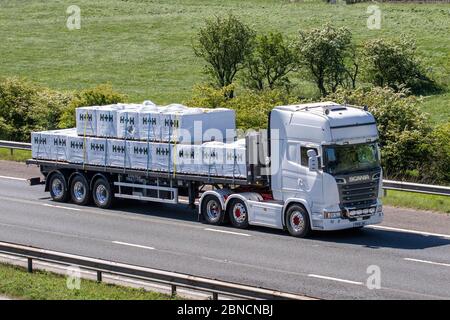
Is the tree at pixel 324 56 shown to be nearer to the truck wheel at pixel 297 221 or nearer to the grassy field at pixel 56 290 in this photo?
the truck wheel at pixel 297 221

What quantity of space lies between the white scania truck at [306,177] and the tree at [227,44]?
1065 inches

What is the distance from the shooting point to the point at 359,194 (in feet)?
85.3

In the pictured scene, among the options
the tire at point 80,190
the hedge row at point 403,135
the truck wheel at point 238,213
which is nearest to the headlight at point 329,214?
the truck wheel at point 238,213

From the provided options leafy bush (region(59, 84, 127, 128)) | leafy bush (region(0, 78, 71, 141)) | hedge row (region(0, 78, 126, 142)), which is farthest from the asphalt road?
leafy bush (region(0, 78, 71, 141))

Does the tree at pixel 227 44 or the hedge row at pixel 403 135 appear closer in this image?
the hedge row at pixel 403 135

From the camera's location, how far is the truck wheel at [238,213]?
27406 millimetres

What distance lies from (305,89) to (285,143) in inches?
1272

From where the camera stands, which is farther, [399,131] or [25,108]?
[25,108]

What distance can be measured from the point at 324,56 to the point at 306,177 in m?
29.4

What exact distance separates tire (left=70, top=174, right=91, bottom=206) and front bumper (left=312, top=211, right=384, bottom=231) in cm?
828

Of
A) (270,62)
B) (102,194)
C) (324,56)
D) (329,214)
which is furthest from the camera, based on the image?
(324,56)

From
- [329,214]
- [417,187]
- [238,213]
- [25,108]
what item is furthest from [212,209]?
[25,108]

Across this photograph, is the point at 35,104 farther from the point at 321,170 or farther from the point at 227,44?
the point at 321,170

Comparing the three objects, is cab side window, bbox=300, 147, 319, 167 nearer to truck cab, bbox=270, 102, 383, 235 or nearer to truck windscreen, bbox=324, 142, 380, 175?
truck cab, bbox=270, 102, 383, 235
